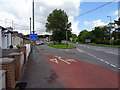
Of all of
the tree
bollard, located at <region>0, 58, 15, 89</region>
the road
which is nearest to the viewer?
bollard, located at <region>0, 58, 15, 89</region>

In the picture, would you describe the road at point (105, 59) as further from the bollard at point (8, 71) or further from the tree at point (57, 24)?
the tree at point (57, 24)

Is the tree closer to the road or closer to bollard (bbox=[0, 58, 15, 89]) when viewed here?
the road

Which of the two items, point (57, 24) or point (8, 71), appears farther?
point (57, 24)

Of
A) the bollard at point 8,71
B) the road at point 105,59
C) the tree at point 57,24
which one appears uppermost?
the tree at point 57,24

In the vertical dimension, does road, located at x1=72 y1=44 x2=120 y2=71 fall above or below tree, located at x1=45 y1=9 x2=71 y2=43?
below

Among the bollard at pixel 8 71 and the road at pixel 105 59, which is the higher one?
the bollard at pixel 8 71

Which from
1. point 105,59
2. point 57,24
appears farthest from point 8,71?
point 57,24

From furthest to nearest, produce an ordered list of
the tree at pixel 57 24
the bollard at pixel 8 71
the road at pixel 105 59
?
the tree at pixel 57 24, the road at pixel 105 59, the bollard at pixel 8 71

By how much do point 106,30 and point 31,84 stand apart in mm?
61985

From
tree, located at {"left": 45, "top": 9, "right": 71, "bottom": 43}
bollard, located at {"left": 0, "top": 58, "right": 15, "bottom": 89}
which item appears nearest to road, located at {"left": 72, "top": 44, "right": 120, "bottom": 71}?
bollard, located at {"left": 0, "top": 58, "right": 15, "bottom": 89}

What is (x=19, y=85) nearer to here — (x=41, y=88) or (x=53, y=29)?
(x=41, y=88)

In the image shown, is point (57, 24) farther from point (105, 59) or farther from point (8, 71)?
point (8, 71)

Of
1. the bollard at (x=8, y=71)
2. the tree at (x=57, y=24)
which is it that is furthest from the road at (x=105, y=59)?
the tree at (x=57, y=24)

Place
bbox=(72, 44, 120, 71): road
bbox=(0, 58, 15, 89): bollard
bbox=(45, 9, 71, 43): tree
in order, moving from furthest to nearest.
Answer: bbox=(45, 9, 71, 43): tree < bbox=(72, 44, 120, 71): road < bbox=(0, 58, 15, 89): bollard
